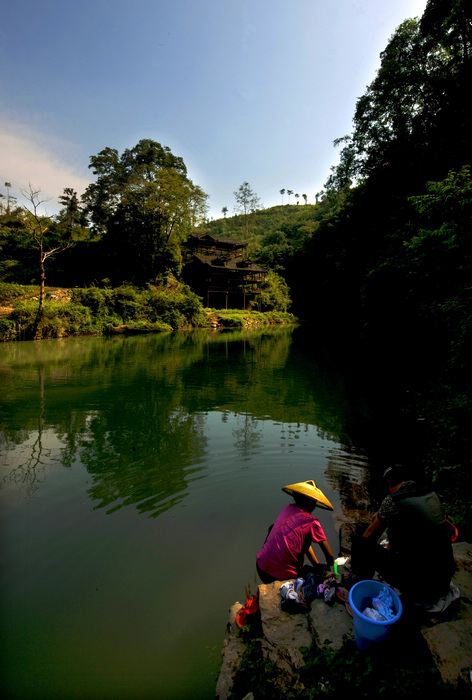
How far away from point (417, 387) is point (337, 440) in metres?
5.72

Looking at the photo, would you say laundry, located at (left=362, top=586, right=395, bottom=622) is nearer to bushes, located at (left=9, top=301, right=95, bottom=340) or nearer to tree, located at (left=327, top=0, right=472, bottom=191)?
tree, located at (left=327, top=0, right=472, bottom=191)

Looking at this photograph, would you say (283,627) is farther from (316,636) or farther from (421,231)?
(421,231)

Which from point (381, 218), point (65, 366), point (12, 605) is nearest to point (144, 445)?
point (12, 605)

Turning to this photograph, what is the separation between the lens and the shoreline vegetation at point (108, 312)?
2270cm

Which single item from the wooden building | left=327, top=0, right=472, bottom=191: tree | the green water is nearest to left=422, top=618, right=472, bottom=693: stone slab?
the green water

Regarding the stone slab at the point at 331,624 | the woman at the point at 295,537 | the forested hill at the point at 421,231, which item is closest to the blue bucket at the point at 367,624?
the stone slab at the point at 331,624

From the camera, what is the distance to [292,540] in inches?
121

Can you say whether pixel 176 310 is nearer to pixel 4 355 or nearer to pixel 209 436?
pixel 4 355

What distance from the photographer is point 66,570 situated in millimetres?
3682

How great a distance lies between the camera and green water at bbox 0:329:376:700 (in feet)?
8.96

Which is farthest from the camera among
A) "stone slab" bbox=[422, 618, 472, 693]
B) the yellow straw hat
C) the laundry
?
the yellow straw hat

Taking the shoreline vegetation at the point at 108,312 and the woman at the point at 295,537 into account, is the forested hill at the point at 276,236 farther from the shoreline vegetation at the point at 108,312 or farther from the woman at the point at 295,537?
the woman at the point at 295,537

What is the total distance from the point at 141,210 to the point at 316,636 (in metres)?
39.2

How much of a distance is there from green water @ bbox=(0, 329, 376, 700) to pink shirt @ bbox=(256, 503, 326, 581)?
25.9 inches
